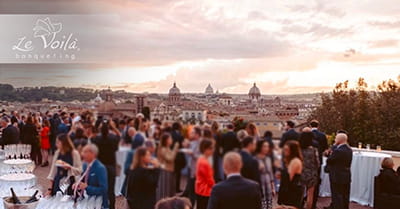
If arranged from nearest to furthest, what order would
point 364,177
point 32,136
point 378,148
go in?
point 32,136
point 378,148
point 364,177

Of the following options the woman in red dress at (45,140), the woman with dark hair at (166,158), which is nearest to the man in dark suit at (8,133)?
the woman in red dress at (45,140)

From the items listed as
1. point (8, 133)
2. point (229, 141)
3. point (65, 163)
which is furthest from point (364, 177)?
point (8, 133)

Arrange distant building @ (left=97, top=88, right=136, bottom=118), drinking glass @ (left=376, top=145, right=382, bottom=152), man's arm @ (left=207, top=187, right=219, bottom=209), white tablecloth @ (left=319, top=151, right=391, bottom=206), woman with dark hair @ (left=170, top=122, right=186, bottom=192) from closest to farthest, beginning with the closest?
1. man's arm @ (left=207, top=187, right=219, bottom=209)
2. woman with dark hair @ (left=170, top=122, right=186, bottom=192)
3. distant building @ (left=97, top=88, right=136, bottom=118)
4. drinking glass @ (left=376, top=145, right=382, bottom=152)
5. white tablecloth @ (left=319, top=151, right=391, bottom=206)

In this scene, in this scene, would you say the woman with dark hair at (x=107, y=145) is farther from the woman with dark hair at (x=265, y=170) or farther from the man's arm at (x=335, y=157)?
the man's arm at (x=335, y=157)

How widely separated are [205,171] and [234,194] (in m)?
0.38

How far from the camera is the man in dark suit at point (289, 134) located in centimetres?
422

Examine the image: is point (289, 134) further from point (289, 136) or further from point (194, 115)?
point (194, 115)

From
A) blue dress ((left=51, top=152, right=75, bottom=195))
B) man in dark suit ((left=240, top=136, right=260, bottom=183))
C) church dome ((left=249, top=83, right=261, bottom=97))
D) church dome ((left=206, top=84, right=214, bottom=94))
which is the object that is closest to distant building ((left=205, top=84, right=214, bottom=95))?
church dome ((left=206, top=84, right=214, bottom=94))

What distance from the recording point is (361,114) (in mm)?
4781

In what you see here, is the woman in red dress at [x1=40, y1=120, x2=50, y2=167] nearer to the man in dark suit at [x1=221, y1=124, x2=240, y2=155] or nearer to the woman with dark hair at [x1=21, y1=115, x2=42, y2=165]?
the woman with dark hair at [x1=21, y1=115, x2=42, y2=165]

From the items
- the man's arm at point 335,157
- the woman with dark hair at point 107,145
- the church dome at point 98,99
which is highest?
the church dome at point 98,99

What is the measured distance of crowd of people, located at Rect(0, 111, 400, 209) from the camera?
4164 millimetres

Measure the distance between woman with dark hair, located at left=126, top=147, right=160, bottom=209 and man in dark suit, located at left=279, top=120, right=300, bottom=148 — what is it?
127cm

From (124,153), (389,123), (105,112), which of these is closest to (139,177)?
(124,153)
